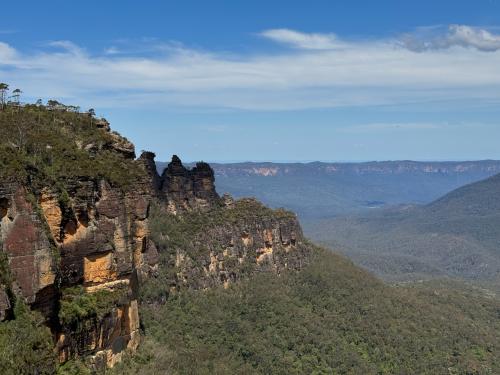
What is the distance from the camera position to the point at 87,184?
3494 cm

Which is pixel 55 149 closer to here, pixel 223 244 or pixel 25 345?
pixel 25 345

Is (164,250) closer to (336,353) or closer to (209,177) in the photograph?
(209,177)

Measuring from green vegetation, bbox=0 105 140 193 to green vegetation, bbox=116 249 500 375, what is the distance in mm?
17263

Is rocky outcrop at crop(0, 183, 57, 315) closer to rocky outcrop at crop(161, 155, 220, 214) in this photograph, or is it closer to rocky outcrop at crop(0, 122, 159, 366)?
rocky outcrop at crop(0, 122, 159, 366)

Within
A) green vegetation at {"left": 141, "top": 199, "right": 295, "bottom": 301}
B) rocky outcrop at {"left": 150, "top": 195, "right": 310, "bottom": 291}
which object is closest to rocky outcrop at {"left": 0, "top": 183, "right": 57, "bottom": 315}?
green vegetation at {"left": 141, "top": 199, "right": 295, "bottom": 301}

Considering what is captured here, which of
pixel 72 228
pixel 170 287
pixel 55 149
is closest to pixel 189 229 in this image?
pixel 170 287

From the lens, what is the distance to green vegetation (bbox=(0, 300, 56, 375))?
2670 cm

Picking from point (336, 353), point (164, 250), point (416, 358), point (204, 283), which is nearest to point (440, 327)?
point (416, 358)

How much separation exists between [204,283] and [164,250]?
20.9ft

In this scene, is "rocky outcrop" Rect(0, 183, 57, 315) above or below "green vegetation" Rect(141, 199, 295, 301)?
above

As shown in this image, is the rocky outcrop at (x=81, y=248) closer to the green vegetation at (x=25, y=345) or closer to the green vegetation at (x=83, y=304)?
the green vegetation at (x=83, y=304)

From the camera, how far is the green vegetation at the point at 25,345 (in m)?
26.7

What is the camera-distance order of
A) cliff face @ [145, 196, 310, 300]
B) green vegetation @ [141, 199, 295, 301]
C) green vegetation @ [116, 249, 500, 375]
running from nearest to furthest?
green vegetation @ [116, 249, 500, 375] < green vegetation @ [141, 199, 295, 301] < cliff face @ [145, 196, 310, 300]

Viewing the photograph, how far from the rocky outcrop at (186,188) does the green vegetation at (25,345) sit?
53.6 metres
